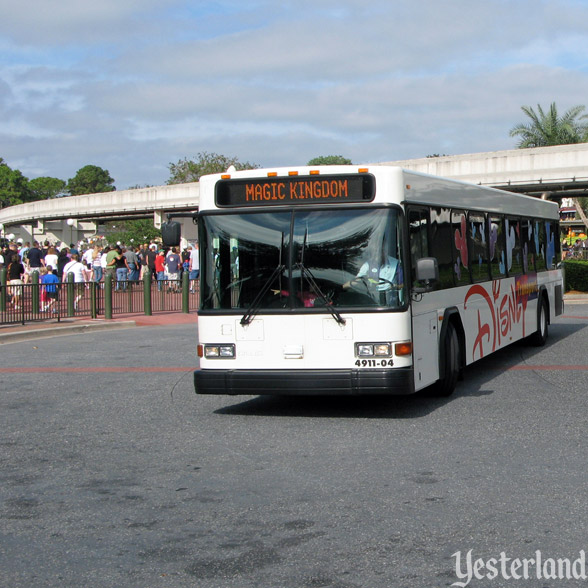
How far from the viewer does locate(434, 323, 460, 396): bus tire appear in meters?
10.5

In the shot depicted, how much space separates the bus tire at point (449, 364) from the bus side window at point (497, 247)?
2.38 meters

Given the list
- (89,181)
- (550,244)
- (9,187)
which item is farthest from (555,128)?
(89,181)

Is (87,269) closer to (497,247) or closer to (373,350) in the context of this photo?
(497,247)

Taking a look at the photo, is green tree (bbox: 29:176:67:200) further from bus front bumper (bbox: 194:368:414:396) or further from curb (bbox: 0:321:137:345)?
bus front bumper (bbox: 194:368:414:396)

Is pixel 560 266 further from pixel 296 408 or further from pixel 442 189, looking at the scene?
pixel 296 408

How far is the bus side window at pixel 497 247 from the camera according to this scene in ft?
42.8

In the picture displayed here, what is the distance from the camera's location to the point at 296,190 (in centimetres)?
956

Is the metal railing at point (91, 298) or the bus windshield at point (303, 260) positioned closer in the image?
the bus windshield at point (303, 260)

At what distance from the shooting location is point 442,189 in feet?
35.6

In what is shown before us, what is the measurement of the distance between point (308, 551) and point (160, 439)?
12.0 feet

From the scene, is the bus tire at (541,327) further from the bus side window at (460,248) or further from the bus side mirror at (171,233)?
the bus side mirror at (171,233)

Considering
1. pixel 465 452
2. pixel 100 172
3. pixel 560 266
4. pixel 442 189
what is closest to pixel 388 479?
pixel 465 452

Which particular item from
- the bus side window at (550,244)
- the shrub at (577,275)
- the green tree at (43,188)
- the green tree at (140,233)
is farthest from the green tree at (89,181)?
the bus side window at (550,244)

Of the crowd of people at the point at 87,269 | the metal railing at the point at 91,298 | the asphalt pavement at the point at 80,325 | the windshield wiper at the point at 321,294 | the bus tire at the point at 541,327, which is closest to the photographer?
the windshield wiper at the point at 321,294
